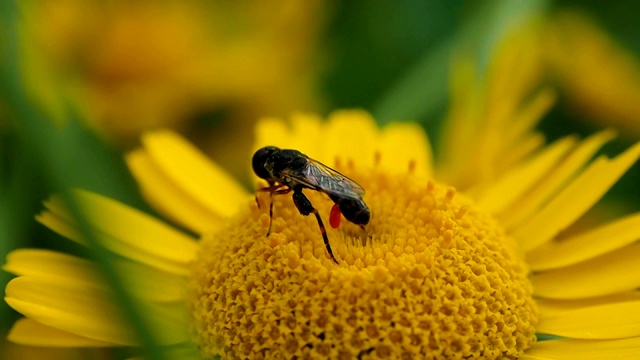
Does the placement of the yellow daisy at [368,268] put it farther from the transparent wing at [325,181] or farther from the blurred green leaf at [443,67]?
the blurred green leaf at [443,67]

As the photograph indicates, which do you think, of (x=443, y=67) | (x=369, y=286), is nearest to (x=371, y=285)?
(x=369, y=286)

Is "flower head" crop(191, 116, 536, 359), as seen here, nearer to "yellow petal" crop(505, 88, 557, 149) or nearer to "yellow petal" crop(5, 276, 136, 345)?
"yellow petal" crop(5, 276, 136, 345)

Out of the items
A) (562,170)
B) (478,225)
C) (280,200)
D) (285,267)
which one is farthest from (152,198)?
(562,170)

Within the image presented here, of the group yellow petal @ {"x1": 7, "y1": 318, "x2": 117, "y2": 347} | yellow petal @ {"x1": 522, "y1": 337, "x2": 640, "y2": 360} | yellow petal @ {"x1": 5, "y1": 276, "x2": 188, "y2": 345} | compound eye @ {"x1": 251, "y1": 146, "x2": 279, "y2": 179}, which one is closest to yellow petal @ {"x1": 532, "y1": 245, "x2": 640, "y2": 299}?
yellow petal @ {"x1": 522, "y1": 337, "x2": 640, "y2": 360}

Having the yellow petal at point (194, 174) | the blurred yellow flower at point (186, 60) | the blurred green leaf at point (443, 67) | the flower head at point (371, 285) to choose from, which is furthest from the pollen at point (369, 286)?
the blurred yellow flower at point (186, 60)

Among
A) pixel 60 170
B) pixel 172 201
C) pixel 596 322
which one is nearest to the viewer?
pixel 60 170

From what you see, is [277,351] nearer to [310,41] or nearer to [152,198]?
[152,198]

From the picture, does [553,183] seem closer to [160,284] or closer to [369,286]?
[369,286]
